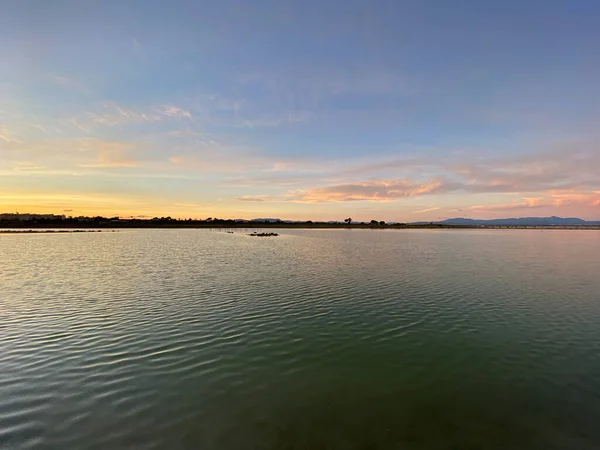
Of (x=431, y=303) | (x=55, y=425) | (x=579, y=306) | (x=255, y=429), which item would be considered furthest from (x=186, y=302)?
(x=579, y=306)

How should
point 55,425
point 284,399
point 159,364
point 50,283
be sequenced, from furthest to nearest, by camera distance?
point 50,283
point 159,364
point 284,399
point 55,425

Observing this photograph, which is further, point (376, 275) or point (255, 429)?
point (376, 275)

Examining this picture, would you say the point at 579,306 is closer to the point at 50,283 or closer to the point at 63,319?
the point at 63,319

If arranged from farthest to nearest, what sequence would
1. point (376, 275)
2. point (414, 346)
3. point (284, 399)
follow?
point (376, 275) < point (414, 346) < point (284, 399)

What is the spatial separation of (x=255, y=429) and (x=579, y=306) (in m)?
26.5

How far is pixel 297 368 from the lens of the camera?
13.6 m

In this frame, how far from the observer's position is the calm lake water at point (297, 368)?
30.6 ft

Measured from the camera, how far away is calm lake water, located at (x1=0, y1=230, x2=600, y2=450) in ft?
30.6

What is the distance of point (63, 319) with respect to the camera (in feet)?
64.3

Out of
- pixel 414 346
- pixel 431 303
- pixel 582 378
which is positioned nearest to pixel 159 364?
pixel 414 346

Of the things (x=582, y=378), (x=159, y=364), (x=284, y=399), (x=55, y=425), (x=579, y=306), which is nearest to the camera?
(x=55, y=425)

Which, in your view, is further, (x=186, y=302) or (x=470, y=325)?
(x=186, y=302)

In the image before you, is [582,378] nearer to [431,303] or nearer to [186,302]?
[431,303]

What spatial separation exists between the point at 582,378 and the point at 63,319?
88.0 feet
